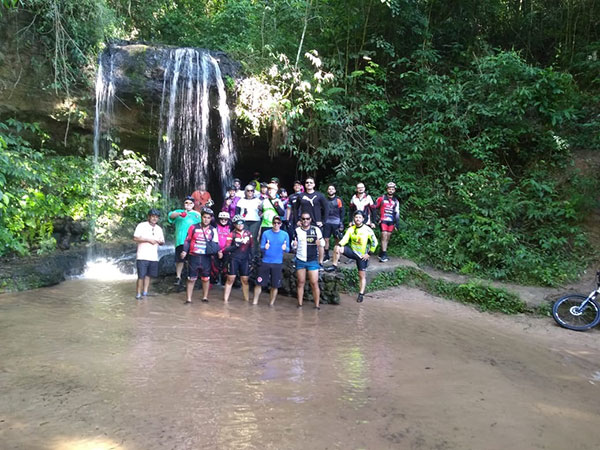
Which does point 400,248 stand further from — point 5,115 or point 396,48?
point 5,115

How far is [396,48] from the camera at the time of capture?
1426 cm

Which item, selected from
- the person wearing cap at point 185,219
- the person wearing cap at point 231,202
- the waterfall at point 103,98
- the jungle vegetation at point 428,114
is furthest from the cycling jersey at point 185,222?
the waterfall at point 103,98

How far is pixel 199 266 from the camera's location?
748 cm

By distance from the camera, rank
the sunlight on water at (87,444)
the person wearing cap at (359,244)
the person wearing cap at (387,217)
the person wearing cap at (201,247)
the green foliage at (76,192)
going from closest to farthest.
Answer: the sunlight on water at (87,444) → the person wearing cap at (201,247) → the person wearing cap at (359,244) → the green foliage at (76,192) → the person wearing cap at (387,217)

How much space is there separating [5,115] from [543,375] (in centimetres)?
1317

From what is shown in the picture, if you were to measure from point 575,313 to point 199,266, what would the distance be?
675 centimetres

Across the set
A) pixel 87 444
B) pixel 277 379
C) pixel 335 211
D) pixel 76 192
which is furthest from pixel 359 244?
pixel 76 192

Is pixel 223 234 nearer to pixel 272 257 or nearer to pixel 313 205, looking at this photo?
pixel 272 257

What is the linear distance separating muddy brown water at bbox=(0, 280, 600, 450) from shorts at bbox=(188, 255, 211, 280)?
617 millimetres

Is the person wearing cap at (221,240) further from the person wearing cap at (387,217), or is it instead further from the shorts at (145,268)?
the person wearing cap at (387,217)

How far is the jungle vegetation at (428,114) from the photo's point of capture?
10.0 meters

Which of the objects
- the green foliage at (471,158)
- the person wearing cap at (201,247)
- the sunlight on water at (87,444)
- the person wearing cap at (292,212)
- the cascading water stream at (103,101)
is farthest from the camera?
the cascading water stream at (103,101)

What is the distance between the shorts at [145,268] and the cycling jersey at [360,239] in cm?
350

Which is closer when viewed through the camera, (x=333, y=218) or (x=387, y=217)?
(x=333, y=218)
